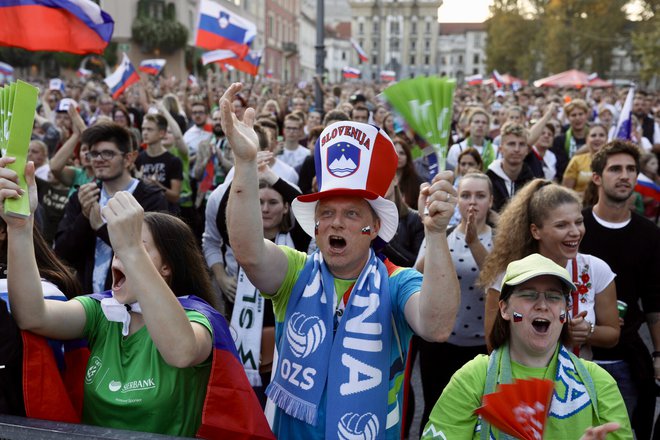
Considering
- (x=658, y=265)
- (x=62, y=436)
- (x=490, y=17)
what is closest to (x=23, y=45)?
(x=62, y=436)

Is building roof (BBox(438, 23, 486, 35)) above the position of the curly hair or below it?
above

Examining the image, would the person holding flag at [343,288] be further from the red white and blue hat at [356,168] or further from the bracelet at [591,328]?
the bracelet at [591,328]

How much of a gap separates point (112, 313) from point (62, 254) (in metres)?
2.36

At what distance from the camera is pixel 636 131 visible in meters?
9.71

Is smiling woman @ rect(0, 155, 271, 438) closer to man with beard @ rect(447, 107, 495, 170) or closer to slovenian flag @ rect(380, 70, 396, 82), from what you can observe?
man with beard @ rect(447, 107, 495, 170)

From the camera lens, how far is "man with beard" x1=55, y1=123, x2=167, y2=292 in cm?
456

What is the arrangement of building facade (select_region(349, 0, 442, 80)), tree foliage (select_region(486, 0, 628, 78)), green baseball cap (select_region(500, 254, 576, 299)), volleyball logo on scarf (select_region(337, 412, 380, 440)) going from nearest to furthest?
volleyball logo on scarf (select_region(337, 412, 380, 440)) < green baseball cap (select_region(500, 254, 576, 299)) < tree foliage (select_region(486, 0, 628, 78)) < building facade (select_region(349, 0, 442, 80))

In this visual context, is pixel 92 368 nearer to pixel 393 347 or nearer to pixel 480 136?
pixel 393 347

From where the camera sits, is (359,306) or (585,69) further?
(585,69)

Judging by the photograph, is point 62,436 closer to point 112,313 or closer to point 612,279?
point 112,313

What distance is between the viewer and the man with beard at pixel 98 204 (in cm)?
456

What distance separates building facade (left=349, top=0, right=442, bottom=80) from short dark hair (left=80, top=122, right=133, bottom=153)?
121775mm

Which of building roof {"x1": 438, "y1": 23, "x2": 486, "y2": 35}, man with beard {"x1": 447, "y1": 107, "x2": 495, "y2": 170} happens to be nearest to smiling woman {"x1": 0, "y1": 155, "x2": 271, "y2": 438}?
man with beard {"x1": 447, "y1": 107, "x2": 495, "y2": 170}

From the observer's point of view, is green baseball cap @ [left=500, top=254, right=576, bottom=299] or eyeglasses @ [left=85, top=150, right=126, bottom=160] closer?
green baseball cap @ [left=500, top=254, right=576, bottom=299]
